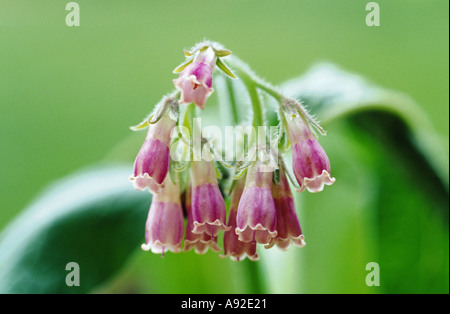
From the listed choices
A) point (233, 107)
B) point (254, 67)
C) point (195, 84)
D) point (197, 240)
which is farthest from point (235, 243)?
point (254, 67)

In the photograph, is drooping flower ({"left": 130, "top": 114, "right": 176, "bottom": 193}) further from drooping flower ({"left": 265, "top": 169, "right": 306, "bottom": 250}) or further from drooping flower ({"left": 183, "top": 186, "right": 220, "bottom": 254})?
drooping flower ({"left": 265, "top": 169, "right": 306, "bottom": 250})

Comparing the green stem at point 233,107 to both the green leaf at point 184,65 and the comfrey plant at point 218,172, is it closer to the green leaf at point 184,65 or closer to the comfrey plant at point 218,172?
the comfrey plant at point 218,172

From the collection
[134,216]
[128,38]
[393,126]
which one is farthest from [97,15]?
[393,126]

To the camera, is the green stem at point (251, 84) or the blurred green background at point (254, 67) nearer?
the green stem at point (251, 84)

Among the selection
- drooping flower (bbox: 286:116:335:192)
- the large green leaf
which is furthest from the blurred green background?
drooping flower (bbox: 286:116:335:192)

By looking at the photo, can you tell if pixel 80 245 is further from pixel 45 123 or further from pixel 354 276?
pixel 45 123

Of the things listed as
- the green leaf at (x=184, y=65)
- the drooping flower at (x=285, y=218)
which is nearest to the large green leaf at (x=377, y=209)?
the drooping flower at (x=285, y=218)
